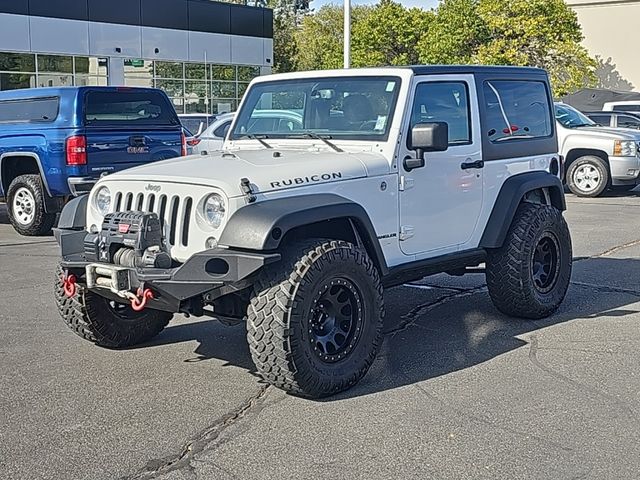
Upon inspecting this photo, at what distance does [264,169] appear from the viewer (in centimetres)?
509

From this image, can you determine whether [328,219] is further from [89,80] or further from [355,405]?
[89,80]

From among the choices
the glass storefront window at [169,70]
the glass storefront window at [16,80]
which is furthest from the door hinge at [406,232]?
the glass storefront window at [169,70]

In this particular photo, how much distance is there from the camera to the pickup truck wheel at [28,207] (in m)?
11.4

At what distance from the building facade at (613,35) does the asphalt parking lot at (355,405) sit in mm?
44244

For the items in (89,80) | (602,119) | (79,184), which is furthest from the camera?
(89,80)

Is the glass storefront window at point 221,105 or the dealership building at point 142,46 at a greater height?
the dealership building at point 142,46

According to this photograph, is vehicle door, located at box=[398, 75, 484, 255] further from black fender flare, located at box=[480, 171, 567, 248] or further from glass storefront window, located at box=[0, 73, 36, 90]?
glass storefront window, located at box=[0, 73, 36, 90]

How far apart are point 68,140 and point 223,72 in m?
23.7

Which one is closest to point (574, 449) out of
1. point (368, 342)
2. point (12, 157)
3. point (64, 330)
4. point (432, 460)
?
point (432, 460)

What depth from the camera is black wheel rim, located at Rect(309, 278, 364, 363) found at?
195 inches

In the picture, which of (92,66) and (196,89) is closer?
(92,66)

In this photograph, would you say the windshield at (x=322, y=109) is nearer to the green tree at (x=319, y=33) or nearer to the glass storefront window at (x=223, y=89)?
the glass storefront window at (x=223, y=89)

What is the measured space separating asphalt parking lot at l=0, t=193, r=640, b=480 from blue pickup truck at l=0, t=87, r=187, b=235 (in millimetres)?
4053

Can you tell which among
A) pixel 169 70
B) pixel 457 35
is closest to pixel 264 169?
pixel 169 70
